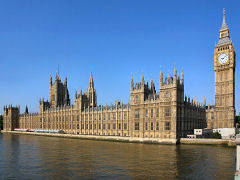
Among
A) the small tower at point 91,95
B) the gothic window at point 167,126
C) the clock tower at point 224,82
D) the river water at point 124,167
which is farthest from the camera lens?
the small tower at point 91,95

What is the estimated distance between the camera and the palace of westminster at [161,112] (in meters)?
75.8

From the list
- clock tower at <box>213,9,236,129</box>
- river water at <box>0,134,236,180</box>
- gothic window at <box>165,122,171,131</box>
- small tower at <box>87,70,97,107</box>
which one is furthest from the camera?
small tower at <box>87,70,97,107</box>

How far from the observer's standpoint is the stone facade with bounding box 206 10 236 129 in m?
95.6

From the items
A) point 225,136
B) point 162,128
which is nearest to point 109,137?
point 162,128

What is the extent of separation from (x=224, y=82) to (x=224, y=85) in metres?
1.33

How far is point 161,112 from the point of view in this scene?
77062 mm

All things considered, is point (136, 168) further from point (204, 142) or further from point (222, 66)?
point (222, 66)

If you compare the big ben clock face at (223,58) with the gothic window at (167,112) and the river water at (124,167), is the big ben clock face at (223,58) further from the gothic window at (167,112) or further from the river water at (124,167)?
the river water at (124,167)

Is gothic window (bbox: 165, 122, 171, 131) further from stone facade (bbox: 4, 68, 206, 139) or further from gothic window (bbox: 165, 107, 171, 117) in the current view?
gothic window (bbox: 165, 107, 171, 117)

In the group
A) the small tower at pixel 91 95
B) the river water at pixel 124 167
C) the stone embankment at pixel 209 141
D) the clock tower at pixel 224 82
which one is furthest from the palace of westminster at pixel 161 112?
the river water at pixel 124 167

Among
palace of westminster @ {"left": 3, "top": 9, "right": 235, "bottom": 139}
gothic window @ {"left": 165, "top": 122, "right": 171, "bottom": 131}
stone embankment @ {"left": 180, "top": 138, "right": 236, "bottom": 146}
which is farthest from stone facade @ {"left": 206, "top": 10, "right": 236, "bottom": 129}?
gothic window @ {"left": 165, "top": 122, "right": 171, "bottom": 131}

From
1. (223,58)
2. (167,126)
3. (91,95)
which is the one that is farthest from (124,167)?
(91,95)

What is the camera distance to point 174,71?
245 ft

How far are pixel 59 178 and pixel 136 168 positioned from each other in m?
13.5
